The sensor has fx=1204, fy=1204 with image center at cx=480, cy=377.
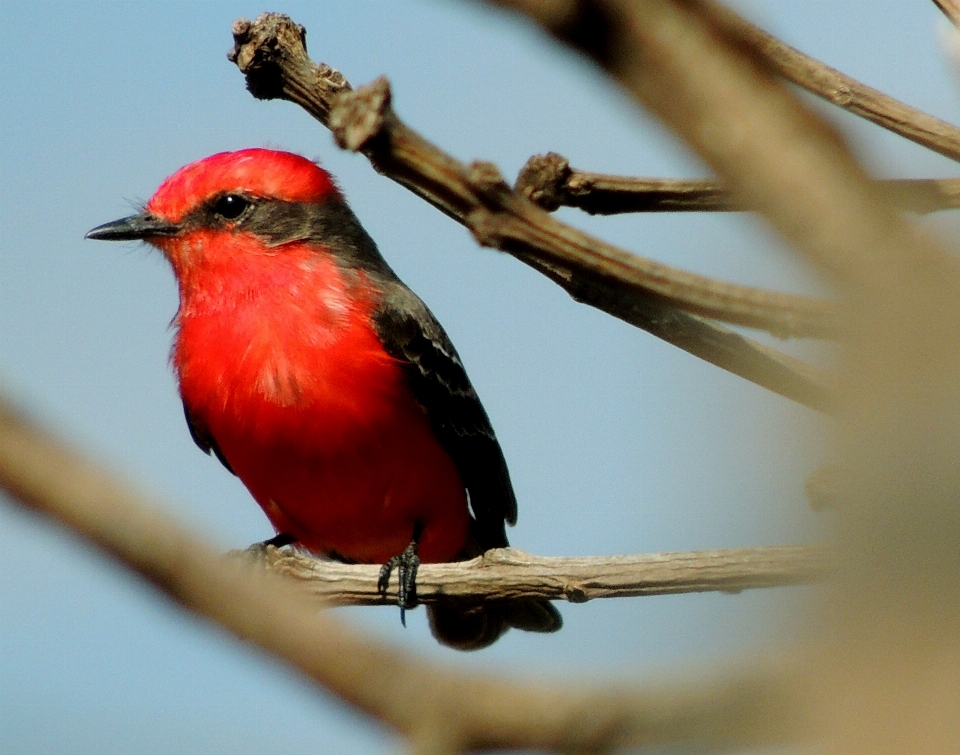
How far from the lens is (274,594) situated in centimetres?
116

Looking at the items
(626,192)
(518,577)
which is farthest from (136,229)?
(626,192)

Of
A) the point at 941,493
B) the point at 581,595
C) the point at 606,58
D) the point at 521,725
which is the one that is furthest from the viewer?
the point at 581,595

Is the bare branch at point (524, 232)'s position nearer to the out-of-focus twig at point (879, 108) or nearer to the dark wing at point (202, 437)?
the out-of-focus twig at point (879, 108)

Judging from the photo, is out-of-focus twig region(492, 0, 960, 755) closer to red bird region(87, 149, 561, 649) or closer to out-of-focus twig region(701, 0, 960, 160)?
out-of-focus twig region(701, 0, 960, 160)

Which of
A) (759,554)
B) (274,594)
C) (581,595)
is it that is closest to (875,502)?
(274,594)

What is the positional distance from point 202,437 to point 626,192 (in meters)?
5.43

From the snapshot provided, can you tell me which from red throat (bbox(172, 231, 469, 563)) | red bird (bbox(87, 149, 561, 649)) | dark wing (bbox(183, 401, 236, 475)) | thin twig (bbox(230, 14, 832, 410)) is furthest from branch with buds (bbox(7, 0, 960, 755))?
dark wing (bbox(183, 401, 236, 475))

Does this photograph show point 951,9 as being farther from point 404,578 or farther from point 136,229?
point 136,229

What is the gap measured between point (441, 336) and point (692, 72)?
6960mm

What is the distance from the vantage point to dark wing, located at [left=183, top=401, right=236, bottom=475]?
25.5 feet

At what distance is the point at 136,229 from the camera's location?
25.9 feet

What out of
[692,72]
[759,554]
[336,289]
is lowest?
[692,72]

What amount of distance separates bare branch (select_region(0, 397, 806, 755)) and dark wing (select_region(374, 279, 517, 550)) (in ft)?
20.3

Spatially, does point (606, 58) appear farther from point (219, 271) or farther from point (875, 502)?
point (219, 271)
